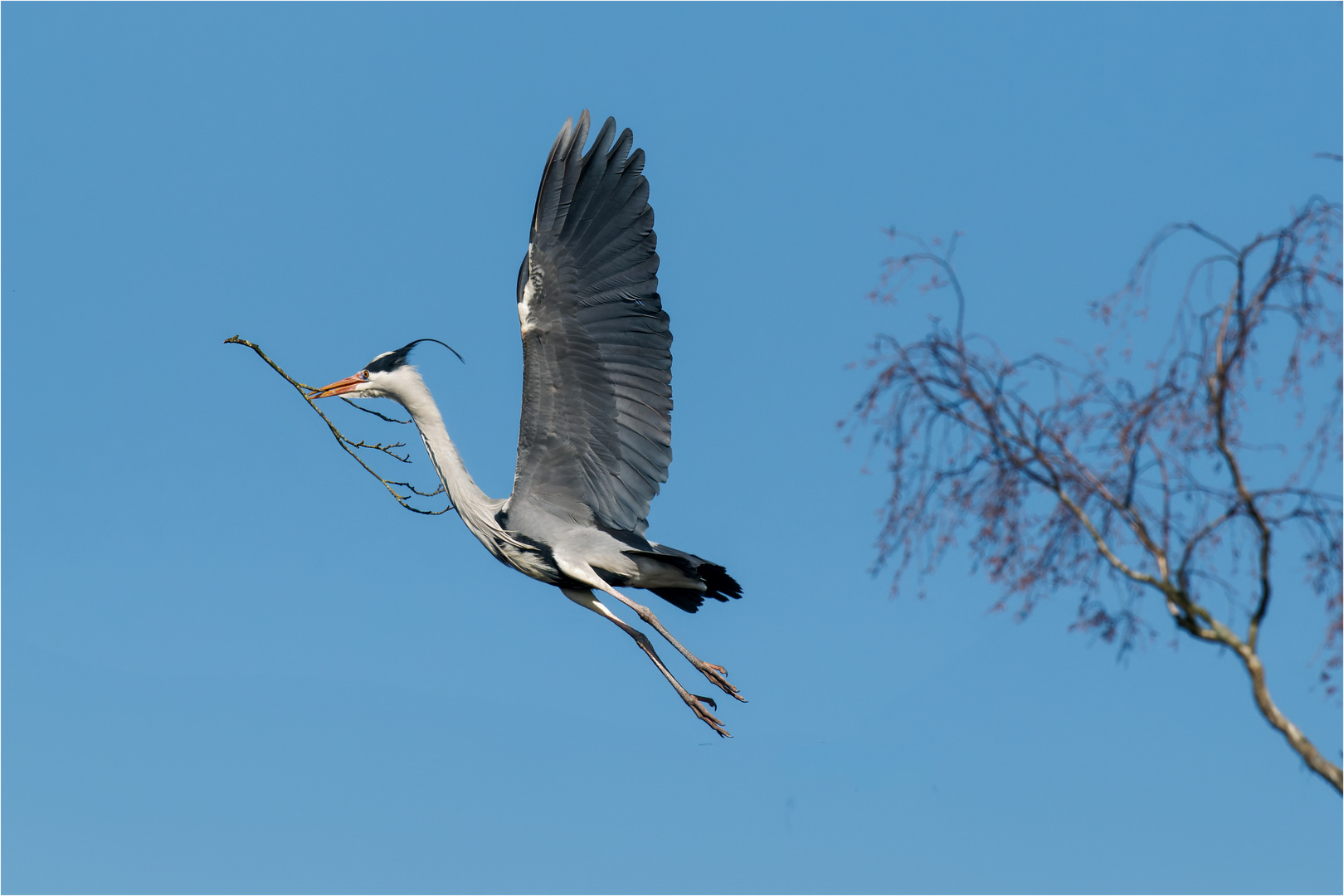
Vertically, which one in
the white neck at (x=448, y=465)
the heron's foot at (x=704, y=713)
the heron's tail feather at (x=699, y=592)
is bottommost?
the heron's foot at (x=704, y=713)

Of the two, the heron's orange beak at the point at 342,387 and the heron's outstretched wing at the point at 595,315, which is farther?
the heron's orange beak at the point at 342,387

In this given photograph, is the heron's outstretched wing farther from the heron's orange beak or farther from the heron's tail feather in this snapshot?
the heron's orange beak

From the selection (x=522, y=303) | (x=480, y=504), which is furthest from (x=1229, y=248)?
(x=480, y=504)

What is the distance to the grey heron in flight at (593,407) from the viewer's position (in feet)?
20.5

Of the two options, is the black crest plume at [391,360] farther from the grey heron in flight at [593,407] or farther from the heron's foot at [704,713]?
the heron's foot at [704,713]

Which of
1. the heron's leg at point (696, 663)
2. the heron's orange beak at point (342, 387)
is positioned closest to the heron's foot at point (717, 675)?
the heron's leg at point (696, 663)

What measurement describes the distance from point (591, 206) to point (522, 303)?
0.59 metres

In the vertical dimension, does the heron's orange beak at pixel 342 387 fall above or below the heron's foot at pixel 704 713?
above

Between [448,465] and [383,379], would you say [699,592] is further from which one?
[383,379]

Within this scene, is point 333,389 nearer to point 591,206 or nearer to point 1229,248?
point 591,206

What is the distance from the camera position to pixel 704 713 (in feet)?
20.3

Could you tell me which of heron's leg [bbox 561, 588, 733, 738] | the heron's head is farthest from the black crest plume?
heron's leg [bbox 561, 588, 733, 738]

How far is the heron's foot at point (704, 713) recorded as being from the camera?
6113mm

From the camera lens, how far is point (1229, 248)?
5426 mm
